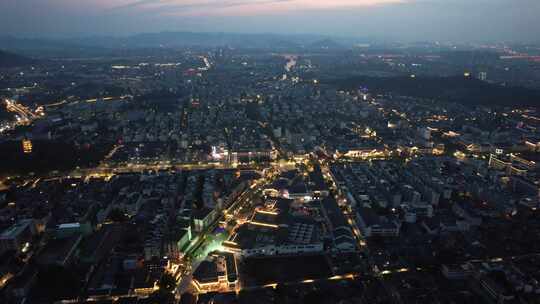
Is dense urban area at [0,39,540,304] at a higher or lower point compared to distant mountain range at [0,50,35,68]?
lower

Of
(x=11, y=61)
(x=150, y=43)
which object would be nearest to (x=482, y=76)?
(x=11, y=61)

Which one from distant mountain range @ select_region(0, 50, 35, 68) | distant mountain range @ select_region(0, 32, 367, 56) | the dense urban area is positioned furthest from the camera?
distant mountain range @ select_region(0, 32, 367, 56)

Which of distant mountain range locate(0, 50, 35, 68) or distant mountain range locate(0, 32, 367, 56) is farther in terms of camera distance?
distant mountain range locate(0, 32, 367, 56)

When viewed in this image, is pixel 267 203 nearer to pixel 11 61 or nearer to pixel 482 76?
pixel 482 76

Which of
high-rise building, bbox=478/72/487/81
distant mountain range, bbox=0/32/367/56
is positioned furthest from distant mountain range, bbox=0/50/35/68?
high-rise building, bbox=478/72/487/81

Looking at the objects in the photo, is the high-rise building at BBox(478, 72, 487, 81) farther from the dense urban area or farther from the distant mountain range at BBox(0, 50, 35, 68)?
the distant mountain range at BBox(0, 50, 35, 68)

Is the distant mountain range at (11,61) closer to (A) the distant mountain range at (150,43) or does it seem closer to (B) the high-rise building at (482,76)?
(A) the distant mountain range at (150,43)
